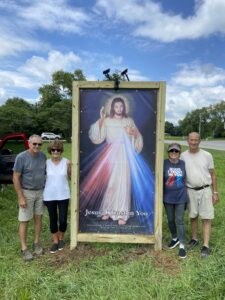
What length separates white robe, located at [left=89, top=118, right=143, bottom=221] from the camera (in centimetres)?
514

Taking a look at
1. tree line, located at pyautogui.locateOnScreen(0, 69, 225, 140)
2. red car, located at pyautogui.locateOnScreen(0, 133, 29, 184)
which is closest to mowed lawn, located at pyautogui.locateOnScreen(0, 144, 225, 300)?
red car, located at pyautogui.locateOnScreen(0, 133, 29, 184)

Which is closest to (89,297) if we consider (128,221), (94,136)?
(128,221)

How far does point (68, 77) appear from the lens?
6900cm

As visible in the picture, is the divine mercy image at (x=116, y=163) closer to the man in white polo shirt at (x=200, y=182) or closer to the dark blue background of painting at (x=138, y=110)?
the dark blue background of painting at (x=138, y=110)

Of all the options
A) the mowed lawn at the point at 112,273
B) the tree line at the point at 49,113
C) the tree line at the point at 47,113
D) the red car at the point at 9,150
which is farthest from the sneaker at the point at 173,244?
the tree line at the point at 47,113

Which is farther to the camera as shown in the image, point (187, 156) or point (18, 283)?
point (187, 156)

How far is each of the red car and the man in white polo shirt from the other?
Answer: 4.71 m

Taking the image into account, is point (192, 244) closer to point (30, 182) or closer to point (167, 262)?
point (167, 262)

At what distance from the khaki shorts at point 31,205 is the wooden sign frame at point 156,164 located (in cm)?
46

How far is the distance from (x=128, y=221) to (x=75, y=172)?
3.19 ft

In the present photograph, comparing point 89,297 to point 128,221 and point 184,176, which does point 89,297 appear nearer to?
point 128,221

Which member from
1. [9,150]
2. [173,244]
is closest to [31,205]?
[173,244]

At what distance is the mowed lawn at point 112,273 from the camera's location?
3928 mm

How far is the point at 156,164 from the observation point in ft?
16.9
